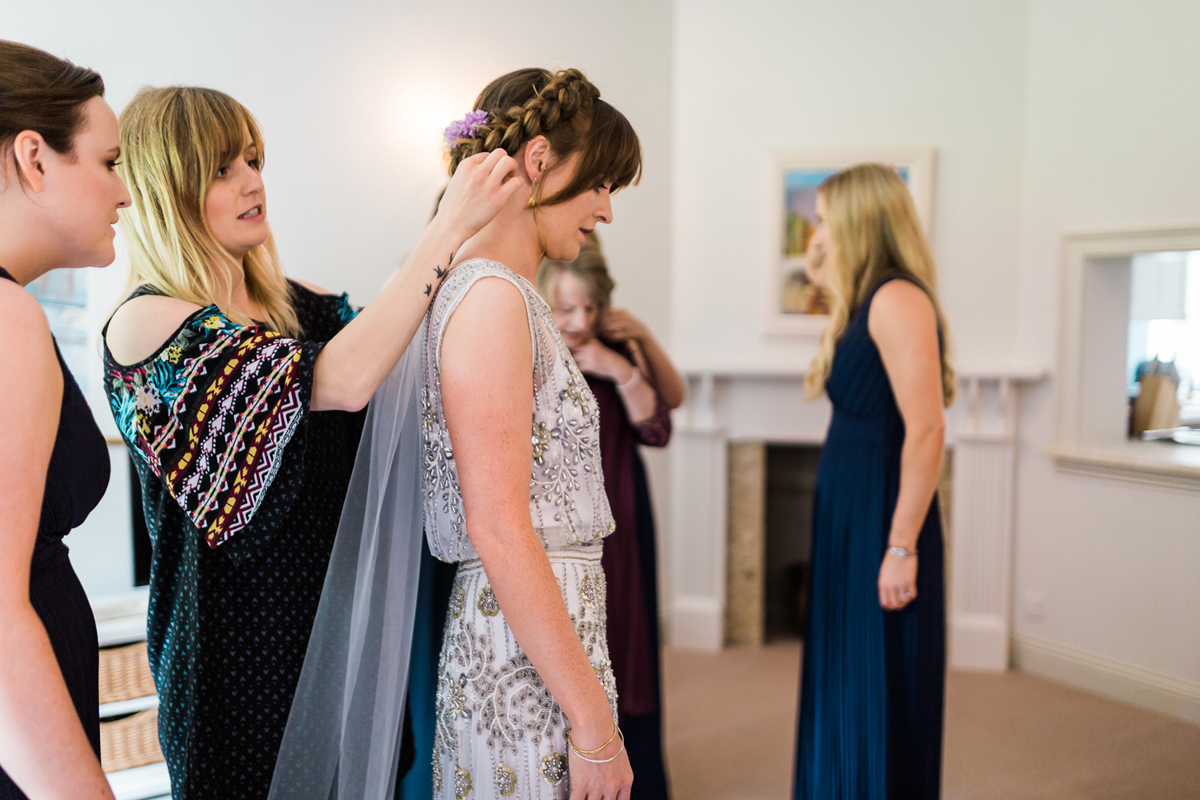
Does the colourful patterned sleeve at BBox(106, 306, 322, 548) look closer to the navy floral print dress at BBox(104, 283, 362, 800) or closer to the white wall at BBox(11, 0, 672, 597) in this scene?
the navy floral print dress at BBox(104, 283, 362, 800)

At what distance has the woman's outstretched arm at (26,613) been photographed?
2.49ft

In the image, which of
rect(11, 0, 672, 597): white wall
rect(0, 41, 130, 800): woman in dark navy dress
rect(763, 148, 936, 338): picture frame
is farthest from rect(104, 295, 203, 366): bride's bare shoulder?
rect(763, 148, 936, 338): picture frame

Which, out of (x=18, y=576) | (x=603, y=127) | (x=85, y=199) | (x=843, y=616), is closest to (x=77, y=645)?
(x=18, y=576)

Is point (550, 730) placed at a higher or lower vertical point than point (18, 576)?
lower

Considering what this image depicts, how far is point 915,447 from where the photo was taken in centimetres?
188

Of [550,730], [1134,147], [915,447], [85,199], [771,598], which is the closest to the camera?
[85,199]

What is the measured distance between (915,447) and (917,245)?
490mm

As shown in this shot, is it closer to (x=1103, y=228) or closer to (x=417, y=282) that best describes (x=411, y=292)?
(x=417, y=282)

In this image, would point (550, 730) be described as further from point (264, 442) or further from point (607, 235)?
point (607, 235)

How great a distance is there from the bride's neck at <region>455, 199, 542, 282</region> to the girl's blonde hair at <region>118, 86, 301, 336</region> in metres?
0.39

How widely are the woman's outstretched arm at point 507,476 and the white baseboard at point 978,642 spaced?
3.12 m

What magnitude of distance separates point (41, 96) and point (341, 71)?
1984 mm

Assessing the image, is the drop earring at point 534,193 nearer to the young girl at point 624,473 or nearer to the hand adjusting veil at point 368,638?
the hand adjusting veil at point 368,638

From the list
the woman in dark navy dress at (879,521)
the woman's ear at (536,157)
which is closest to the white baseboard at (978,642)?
the woman in dark navy dress at (879,521)
